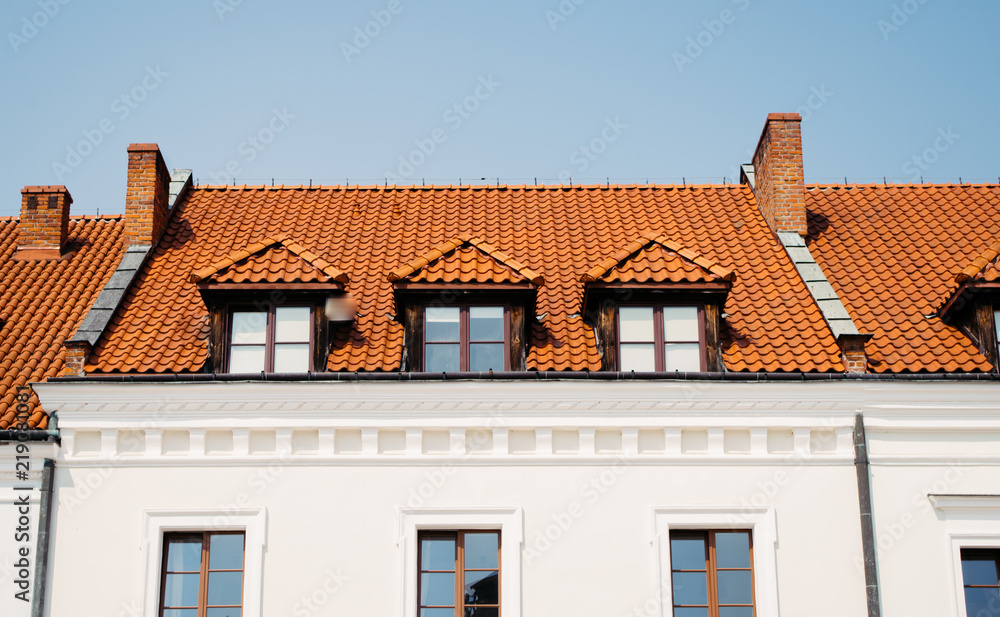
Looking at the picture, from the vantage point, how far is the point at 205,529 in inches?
552

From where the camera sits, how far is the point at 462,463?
46.3 feet

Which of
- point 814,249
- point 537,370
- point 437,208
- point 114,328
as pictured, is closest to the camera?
point 537,370

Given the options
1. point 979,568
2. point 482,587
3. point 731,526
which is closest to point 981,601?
point 979,568

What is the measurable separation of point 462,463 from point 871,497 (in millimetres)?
5229

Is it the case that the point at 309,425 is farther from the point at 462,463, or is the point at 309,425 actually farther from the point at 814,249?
the point at 814,249

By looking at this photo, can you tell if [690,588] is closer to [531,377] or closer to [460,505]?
[460,505]

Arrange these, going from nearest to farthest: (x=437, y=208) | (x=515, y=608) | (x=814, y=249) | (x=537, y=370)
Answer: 1. (x=515, y=608)
2. (x=537, y=370)
3. (x=814, y=249)
4. (x=437, y=208)

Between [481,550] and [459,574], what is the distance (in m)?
0.41

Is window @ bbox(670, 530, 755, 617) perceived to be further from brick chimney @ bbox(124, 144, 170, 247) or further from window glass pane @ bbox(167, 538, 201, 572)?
brick chimney @ bbox(124, 144, 170, 247)

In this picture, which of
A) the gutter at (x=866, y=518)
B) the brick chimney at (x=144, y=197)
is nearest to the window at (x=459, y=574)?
the gutter at (x=866, y=518)

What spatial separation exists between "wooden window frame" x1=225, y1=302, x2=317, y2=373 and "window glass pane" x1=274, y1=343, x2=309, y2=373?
0.06m

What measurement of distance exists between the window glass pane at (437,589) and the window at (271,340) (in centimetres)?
325

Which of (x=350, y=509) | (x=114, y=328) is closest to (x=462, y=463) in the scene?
(x=350, y=509)

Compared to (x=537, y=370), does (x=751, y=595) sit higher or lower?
lower
